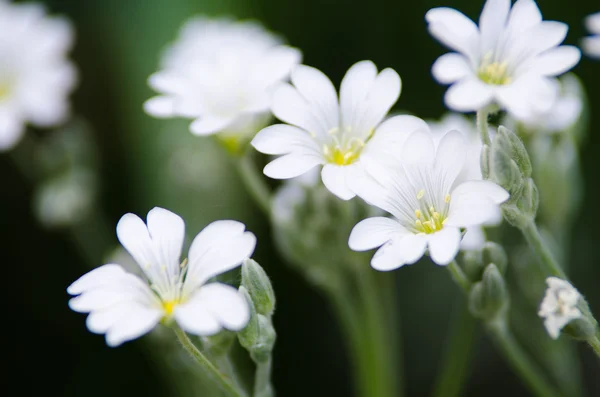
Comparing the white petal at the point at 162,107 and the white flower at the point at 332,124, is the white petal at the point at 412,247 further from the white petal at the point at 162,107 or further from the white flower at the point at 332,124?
the white petal at the point at 162,107

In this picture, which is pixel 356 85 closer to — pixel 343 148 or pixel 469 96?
pixel 343 148

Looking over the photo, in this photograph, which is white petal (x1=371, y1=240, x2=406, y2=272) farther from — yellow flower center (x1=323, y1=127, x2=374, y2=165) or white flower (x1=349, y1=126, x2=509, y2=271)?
yellow flower center (x1=323, y1=127, x2=374, y2=165)

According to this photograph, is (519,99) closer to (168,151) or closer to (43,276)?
(168,151)

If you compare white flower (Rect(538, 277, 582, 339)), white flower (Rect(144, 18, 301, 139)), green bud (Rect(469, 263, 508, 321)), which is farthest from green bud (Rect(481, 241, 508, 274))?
white flower (Rect(144, 18, 301, 139))

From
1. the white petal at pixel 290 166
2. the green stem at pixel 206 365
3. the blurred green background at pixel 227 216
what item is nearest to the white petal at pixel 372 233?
the white petal at pixel 290 166

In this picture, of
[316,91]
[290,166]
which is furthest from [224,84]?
[290,166]

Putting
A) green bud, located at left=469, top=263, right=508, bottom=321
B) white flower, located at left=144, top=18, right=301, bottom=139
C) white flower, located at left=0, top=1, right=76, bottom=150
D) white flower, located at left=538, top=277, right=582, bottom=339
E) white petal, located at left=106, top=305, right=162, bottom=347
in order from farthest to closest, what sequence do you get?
white flower, located at left=0, top=1, right=76, bottom=150 → white flower, located at left=144, top=18, right=301, bottom=139 → green bud, located at left=469, top=263, right=508, bottom=321 → white flower, located at left=538, top=277, right=582, bottom=339 → white petal, located at left=106, top=305, right=162, bottom=347
